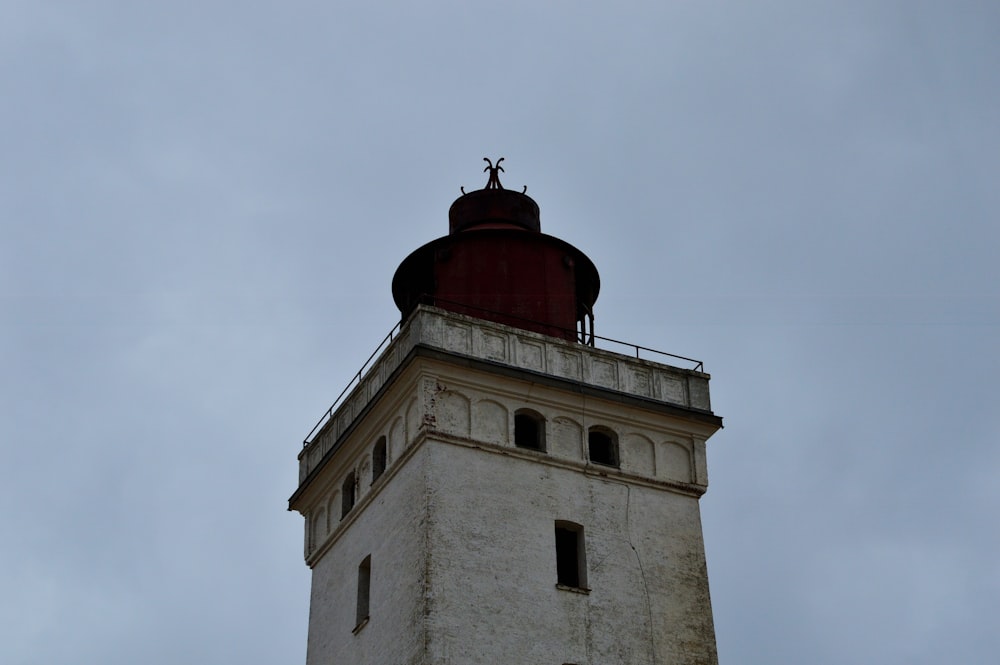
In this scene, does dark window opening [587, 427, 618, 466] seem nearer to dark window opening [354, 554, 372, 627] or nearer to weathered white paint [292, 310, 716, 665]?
weathered white paint [292, 310, 716, 665]

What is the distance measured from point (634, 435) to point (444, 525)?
6315 millimetres

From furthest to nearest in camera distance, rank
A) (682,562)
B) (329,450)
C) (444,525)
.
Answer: (329,450) → (682,562) → (444,525)

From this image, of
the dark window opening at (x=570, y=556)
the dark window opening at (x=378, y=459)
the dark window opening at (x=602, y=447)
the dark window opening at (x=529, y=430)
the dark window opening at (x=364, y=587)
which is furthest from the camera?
the dark window opening at (x=378, y=459)

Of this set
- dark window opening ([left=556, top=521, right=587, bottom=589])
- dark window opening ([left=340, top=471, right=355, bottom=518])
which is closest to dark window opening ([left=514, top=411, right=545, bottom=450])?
dark window opening ([left=556, top=521, right=587, bottom=589])

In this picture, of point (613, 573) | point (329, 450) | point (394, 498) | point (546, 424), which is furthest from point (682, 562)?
point (329, 450)

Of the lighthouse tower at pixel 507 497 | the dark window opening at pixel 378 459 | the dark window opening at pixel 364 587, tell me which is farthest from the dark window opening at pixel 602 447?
the dark window opening at pixel 364 587

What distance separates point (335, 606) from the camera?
135ft

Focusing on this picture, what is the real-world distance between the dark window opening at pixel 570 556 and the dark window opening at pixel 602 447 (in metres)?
2.07

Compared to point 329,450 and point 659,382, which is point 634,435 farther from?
point 329,450

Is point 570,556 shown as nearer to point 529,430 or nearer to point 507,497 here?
point 507,497

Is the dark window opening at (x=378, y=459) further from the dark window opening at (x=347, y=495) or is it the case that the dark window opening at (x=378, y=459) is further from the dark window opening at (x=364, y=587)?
the dark window opening at (x=364, y=587)

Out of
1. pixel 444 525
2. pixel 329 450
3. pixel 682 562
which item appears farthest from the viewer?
pixel 329 450

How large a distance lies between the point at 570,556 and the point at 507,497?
2096 millimetres

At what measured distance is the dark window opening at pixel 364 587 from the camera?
3941 cm
